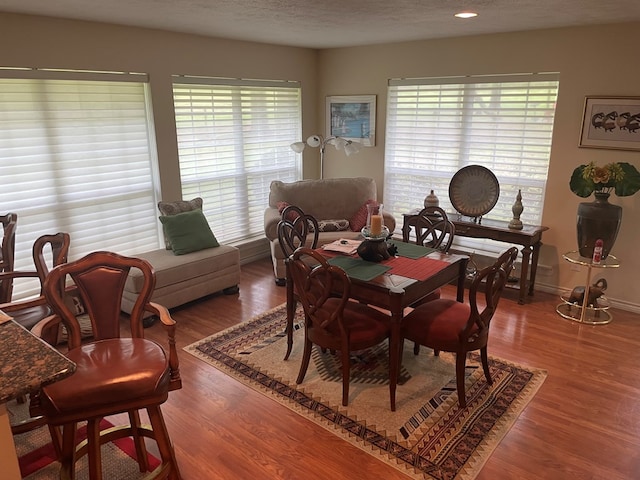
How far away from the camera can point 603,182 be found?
3715mm

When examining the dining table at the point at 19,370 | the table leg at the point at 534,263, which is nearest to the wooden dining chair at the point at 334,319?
the dining table at the point at 19,370

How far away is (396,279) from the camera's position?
282cm

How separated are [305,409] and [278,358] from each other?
616 mm

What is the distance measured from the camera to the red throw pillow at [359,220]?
5035 mm

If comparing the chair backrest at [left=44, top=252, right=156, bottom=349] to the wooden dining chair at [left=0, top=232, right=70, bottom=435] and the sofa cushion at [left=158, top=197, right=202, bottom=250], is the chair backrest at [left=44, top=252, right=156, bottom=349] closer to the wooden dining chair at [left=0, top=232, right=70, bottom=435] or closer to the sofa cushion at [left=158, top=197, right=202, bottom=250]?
the wooden dining chair at [left=0, top=232, right=70, bottom=435]

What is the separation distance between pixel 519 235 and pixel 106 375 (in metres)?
3.52

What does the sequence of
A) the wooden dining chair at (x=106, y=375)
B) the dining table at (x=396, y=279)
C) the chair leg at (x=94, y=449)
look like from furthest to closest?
the dining table at (x=396, y=279) → the chair leg at (x=94, y=449) → the wooden dining chair at (x=106, y=375)

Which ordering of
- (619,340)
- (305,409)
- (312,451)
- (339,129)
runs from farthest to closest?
(339,129), (619,340), (305,409), (312,451)

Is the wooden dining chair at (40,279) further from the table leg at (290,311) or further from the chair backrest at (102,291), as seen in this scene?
the table leg at (290,311)

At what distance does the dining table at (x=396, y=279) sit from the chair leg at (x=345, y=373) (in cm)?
24

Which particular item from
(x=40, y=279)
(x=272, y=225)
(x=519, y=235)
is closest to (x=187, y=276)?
(x=272, y=225)

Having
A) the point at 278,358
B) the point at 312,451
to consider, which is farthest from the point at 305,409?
the point at 278,358

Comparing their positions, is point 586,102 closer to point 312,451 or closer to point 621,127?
point 621,127

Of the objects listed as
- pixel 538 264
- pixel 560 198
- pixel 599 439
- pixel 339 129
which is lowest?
pixel 599 439
